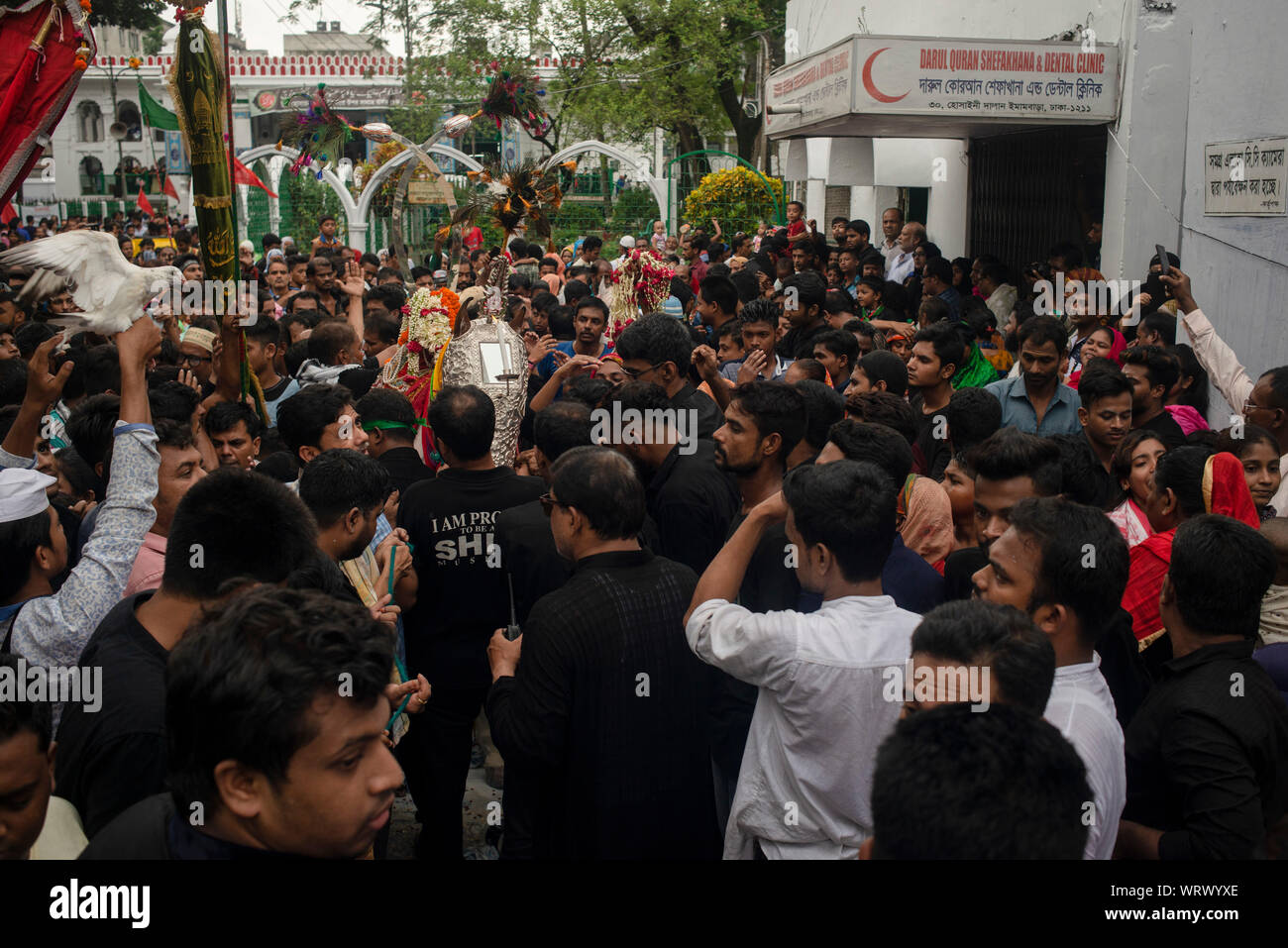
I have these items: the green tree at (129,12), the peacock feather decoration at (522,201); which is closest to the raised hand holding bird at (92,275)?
the peacock feather decoration at (522,201)

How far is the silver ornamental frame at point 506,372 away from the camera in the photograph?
574 centimetres

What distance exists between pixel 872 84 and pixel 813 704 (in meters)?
7.47

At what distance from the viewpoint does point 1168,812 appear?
2.61 meters

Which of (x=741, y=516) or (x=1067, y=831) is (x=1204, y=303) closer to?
(x=741, y=516)

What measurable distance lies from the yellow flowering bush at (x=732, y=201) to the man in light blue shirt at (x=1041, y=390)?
37.9 ft

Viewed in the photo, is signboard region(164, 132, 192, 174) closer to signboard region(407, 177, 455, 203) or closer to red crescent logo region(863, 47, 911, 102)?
signboard region(407, 177, 455, 203)

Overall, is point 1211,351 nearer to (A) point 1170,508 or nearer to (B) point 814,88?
(A) point 1170,508

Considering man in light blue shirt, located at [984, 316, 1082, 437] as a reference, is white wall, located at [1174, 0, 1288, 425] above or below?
above

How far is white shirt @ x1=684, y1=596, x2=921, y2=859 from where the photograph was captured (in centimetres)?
262

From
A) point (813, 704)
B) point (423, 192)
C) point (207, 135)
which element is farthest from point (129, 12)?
point (813, 704)

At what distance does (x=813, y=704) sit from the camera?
2635 millimetres

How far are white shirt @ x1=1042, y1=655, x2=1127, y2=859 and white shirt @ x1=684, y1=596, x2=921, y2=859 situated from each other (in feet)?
1.21

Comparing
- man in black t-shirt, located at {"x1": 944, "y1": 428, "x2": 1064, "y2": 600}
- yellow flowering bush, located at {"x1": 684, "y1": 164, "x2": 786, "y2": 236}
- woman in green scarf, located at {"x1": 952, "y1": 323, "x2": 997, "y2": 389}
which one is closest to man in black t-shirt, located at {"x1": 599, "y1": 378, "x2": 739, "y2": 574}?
man in black t-shirt, located at {"x1": 944, "y1": 428, "x2": 1064, "y2": 600}

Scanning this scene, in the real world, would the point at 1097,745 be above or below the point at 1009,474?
below
